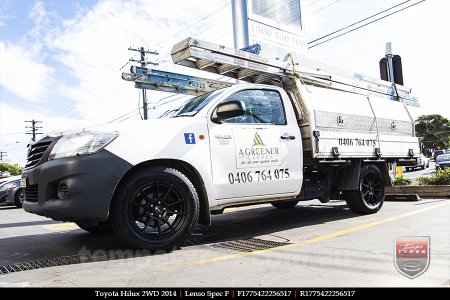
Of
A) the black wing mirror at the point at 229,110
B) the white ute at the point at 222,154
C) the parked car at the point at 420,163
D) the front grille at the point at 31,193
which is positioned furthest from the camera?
the parked car at the point at 420,163

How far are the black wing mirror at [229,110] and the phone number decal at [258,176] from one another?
2.15 ft

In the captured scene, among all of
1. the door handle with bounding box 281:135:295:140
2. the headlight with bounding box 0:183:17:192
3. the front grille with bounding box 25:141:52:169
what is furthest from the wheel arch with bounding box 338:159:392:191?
the headlight with bounding box 0:183:17:192

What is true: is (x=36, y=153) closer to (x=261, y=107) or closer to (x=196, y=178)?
(x=196, y=178)

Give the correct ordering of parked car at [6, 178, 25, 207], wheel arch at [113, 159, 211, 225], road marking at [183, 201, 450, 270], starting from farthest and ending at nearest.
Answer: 1. parked car at [6, 178, 25, 207]
2. wheel arch at [113, 159, 211, 225]
3. road marking at [183, 201, 450, 270]

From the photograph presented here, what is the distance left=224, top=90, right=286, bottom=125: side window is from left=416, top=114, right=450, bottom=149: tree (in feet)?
220

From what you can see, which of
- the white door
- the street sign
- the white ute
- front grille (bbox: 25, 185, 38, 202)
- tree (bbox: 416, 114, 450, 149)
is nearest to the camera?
the white ute

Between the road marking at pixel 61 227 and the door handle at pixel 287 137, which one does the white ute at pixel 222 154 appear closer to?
the door handle at pixel 287 137

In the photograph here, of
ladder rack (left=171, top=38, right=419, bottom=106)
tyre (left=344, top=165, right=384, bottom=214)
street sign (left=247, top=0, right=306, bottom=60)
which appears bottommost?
tyre (left=344, top=165, right=384, bottom=214)

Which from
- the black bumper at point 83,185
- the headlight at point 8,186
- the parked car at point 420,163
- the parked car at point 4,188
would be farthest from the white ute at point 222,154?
the parked car at point 4,188

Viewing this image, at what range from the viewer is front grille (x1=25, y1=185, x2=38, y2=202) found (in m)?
3.93

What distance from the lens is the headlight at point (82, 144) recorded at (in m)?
3.71

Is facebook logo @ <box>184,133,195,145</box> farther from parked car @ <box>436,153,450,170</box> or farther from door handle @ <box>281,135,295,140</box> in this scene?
parked car @ <box>436,153,450,170</box>

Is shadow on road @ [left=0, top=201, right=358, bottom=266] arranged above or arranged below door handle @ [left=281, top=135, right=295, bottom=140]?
below

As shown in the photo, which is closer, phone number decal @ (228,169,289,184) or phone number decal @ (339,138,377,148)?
phone number decal @ (228,169,289,184)
